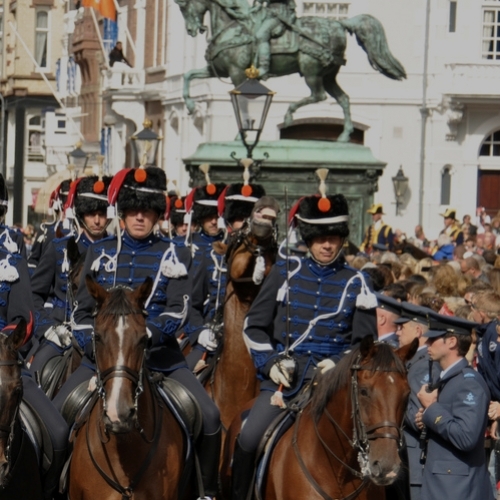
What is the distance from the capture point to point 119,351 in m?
8.70

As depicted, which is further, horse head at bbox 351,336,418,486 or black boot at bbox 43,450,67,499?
black boot at bbox 43,450,67,499

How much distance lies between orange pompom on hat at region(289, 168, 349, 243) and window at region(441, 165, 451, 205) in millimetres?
35048

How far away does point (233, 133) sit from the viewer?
43469mm

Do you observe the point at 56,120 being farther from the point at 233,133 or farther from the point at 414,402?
the point at 414,402

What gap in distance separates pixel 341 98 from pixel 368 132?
1955 cm

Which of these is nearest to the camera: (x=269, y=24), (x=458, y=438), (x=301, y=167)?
(x=458, y=438)

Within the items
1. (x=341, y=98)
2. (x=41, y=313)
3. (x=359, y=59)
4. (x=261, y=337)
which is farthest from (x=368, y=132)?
(x=261, y=337)

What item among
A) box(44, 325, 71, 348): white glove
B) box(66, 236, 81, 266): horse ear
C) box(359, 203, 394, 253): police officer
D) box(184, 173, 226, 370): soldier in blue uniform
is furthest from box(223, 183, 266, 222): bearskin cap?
box(359, 203, 394, 253): police officer

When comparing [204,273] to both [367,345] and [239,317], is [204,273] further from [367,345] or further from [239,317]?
[367,345]

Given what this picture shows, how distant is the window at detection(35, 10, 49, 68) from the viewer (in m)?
78.6

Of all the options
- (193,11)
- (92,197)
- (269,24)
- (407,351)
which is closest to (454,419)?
(407,351)

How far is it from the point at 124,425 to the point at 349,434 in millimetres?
1297

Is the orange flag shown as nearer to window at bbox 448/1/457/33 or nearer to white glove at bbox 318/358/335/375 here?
window at bbox 448/1/457/33

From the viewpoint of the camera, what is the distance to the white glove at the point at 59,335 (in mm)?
12586
